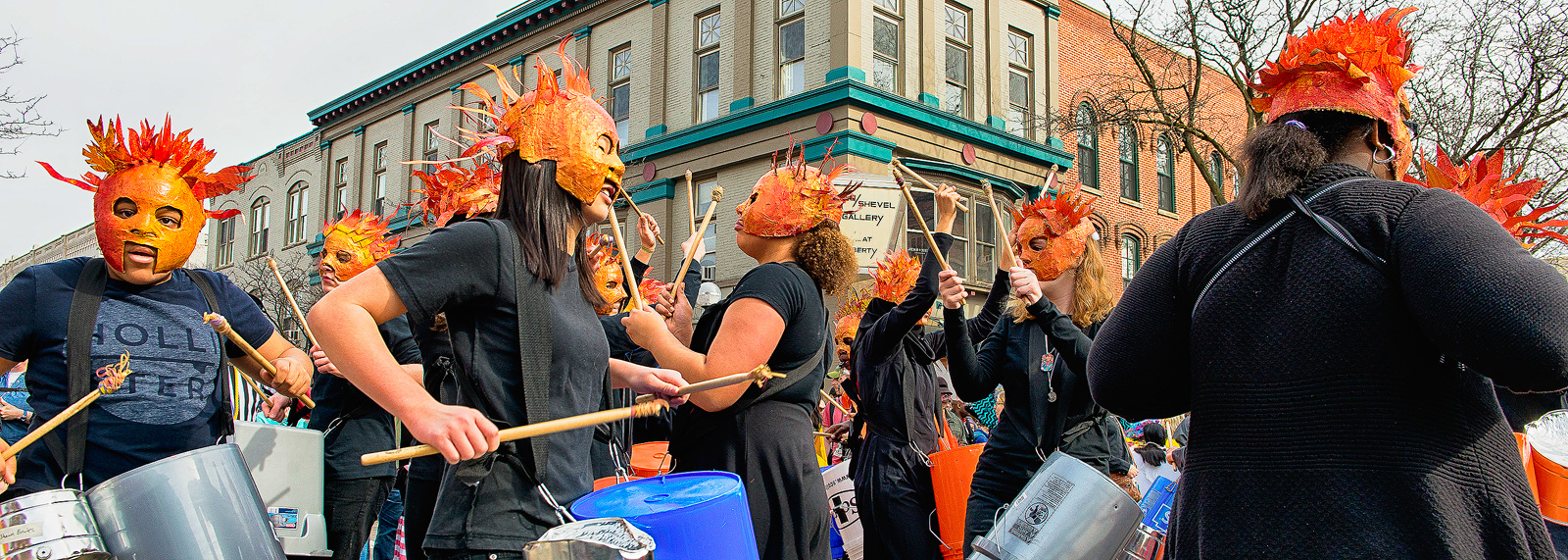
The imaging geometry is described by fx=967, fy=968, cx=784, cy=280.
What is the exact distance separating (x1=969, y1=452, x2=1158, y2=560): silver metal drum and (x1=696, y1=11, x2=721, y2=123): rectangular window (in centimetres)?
1611

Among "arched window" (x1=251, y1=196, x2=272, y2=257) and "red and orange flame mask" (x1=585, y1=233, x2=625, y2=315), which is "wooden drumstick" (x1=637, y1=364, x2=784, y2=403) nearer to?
"red and orange flame mask" (x1=585, y1=233, x2=625, y2=315)

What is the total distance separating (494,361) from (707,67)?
57.2ft

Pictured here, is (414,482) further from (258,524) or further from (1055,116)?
(1055,116)

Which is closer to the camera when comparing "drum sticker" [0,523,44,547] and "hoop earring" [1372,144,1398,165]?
"hoop earring" [1372,144,1398,165]

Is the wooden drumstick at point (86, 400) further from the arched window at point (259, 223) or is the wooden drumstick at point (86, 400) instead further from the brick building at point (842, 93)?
the arched window at point (259, 223)

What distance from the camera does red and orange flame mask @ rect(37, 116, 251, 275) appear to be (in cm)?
346

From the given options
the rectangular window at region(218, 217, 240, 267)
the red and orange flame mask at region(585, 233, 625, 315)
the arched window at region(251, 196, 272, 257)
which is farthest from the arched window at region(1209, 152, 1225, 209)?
the rectangular window at region(218, 217, 240, 267)

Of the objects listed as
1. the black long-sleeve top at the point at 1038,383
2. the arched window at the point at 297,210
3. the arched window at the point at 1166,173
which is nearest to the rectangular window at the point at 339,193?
the arched window at the point at 297,210

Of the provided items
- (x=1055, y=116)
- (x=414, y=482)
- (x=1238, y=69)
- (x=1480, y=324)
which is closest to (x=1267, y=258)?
(x=1480, y=324)

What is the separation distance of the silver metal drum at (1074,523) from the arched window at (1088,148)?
58.0 ft

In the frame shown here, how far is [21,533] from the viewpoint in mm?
2234

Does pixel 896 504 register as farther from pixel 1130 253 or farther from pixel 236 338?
pixel 1130 253

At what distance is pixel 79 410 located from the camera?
3113mm

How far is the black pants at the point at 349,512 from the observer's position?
14.1 feet
